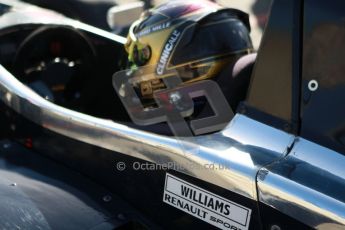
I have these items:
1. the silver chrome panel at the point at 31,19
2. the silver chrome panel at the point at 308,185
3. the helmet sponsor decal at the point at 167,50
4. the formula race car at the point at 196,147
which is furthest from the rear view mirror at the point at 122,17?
the silver chrome panel at the point at 308,185

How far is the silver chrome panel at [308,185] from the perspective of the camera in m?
1.48

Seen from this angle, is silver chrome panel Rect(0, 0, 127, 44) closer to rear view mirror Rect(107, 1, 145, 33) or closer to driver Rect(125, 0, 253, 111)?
driver Rect(125, 0, 253, 111)

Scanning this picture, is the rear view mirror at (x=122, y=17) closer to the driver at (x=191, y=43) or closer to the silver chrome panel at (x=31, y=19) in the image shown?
the silver chrome panel at (x=31, y=19)

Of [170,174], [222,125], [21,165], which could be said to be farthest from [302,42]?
[21,165]

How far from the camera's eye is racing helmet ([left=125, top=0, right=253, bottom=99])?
2078 mm

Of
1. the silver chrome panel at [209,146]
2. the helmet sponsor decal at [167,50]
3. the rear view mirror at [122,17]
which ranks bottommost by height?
the rear view mirror at [122,17]

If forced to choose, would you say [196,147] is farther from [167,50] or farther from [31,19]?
[31,19]

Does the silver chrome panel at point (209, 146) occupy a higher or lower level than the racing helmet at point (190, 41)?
lower

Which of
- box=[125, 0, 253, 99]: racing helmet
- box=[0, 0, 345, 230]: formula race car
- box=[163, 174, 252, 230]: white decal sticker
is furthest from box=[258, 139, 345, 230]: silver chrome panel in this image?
box=[125, 0, 253, 99]: racing helmet

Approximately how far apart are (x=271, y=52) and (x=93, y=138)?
690mm

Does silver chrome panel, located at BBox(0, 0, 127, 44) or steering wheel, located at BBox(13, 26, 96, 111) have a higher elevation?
silver chrome panel, located at BBox(0, 0, 127, 44)

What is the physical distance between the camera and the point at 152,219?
194cm

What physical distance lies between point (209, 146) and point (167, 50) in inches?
20.4

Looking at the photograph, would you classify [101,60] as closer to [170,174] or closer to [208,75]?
[208,75]
